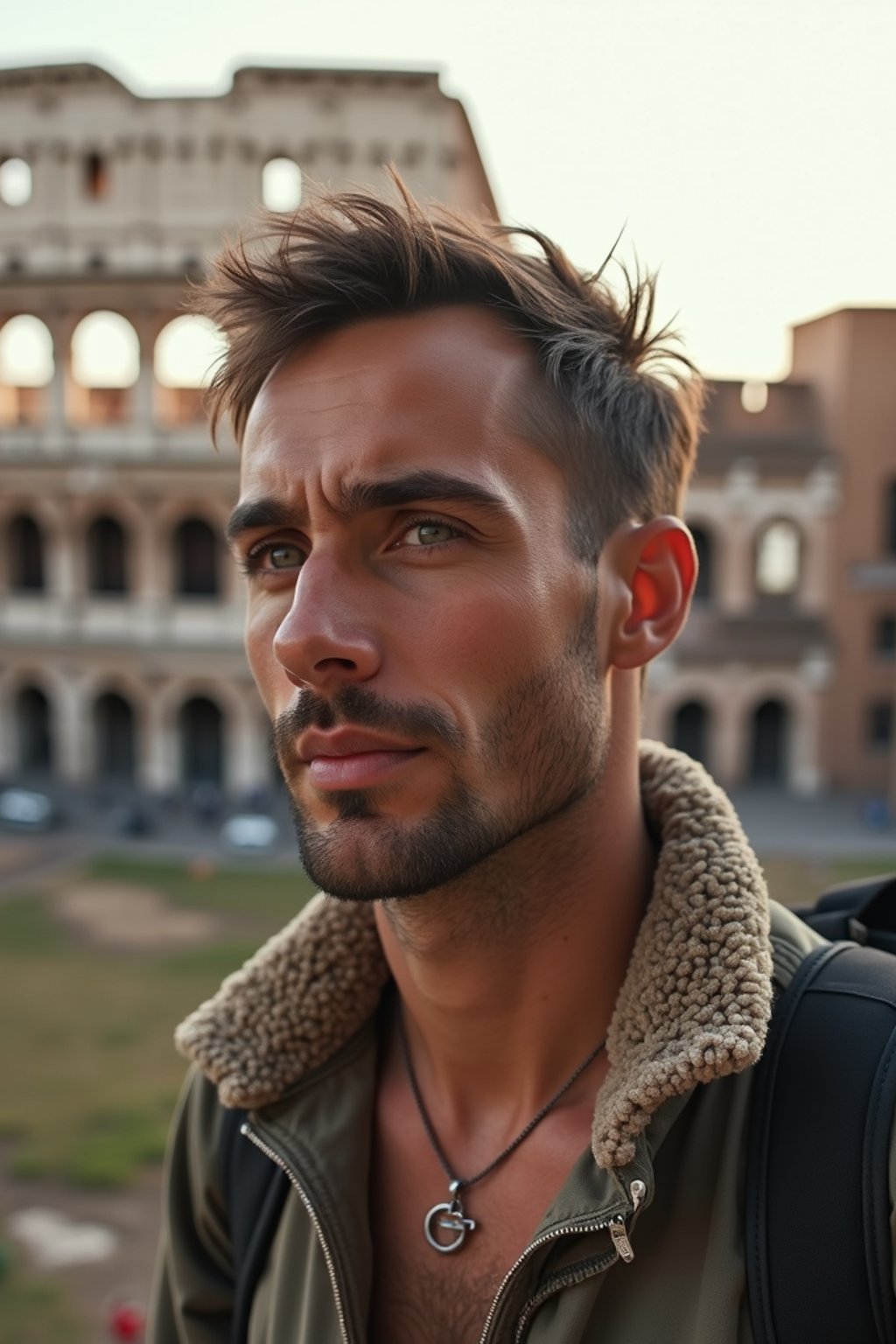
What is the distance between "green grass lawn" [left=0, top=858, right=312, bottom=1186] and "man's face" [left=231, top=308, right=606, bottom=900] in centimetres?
1008

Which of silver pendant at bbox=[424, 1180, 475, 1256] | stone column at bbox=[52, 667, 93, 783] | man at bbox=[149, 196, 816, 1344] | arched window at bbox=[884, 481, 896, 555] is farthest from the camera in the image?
arched window at bbox=[884, 481, 896, 555]

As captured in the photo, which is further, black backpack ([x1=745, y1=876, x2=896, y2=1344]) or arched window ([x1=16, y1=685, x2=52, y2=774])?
arched window ([x1=16, y1=685, x2=52, y2=774])

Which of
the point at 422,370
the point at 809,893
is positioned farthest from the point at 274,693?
the point at 809,893

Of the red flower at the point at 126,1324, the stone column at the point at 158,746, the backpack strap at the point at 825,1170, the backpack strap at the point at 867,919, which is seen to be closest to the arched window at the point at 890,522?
the stone column at the point at 158,746

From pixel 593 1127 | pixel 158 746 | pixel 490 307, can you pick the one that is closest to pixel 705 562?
pixel 158 746

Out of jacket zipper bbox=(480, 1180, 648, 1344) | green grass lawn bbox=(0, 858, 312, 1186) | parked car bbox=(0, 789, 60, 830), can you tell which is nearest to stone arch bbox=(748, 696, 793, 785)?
green grass lawn bbox=(0, 858, 312, 1186)

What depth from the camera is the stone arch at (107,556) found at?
24781 millimetres

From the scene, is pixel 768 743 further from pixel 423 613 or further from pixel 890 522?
pixel 423 613

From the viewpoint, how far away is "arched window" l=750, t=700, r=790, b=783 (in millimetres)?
26453

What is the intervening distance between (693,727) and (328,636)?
981 inches

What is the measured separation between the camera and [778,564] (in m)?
26.2

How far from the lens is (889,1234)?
1.81 meters

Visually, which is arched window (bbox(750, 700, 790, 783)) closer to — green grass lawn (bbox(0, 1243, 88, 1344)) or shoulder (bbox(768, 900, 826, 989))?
green grass lawn (bbox(0, 1243, 88, 1344))

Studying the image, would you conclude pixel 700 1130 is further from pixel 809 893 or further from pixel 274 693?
pixel 809 893
